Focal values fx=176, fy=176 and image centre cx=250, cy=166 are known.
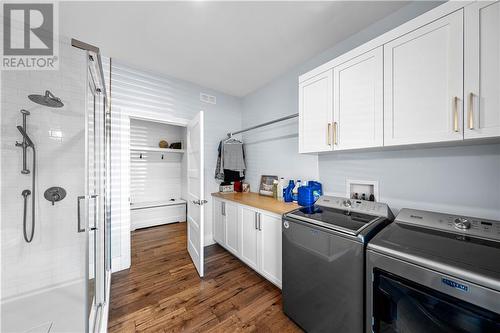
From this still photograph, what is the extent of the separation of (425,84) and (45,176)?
338 centimetres

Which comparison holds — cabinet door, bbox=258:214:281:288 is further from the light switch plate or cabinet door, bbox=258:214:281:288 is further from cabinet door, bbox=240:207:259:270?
the light switch plate

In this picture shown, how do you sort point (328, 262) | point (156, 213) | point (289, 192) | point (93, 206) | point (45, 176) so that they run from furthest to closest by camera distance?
point (156, 213) → point (289, 192) → point (45, 176) → point (93, 206) → point (328, 262)

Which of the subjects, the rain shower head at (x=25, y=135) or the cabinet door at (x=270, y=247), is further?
the cabinet door at (x=270, y=247)

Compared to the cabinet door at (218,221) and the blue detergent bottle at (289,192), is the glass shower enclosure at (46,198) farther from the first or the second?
the blue detergent bottle at (289,192)

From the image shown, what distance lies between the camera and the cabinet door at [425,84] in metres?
1.00

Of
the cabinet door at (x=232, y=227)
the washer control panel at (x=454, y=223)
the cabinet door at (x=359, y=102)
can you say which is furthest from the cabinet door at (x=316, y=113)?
the cabinet door at (x=232, y=227)

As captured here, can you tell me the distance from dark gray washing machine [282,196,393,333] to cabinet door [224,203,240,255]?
3.26ft

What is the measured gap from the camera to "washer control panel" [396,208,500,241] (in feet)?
3.31

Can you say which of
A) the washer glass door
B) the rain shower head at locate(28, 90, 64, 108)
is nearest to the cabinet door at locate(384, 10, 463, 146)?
the washer glass door

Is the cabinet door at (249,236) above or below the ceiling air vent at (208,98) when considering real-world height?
below

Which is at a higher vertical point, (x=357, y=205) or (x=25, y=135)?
(x=25, y=135)

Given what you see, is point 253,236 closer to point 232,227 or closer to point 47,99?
point 232,227

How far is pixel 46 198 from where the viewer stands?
6.05 feet

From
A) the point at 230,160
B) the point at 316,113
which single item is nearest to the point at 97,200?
the point at 230,160
